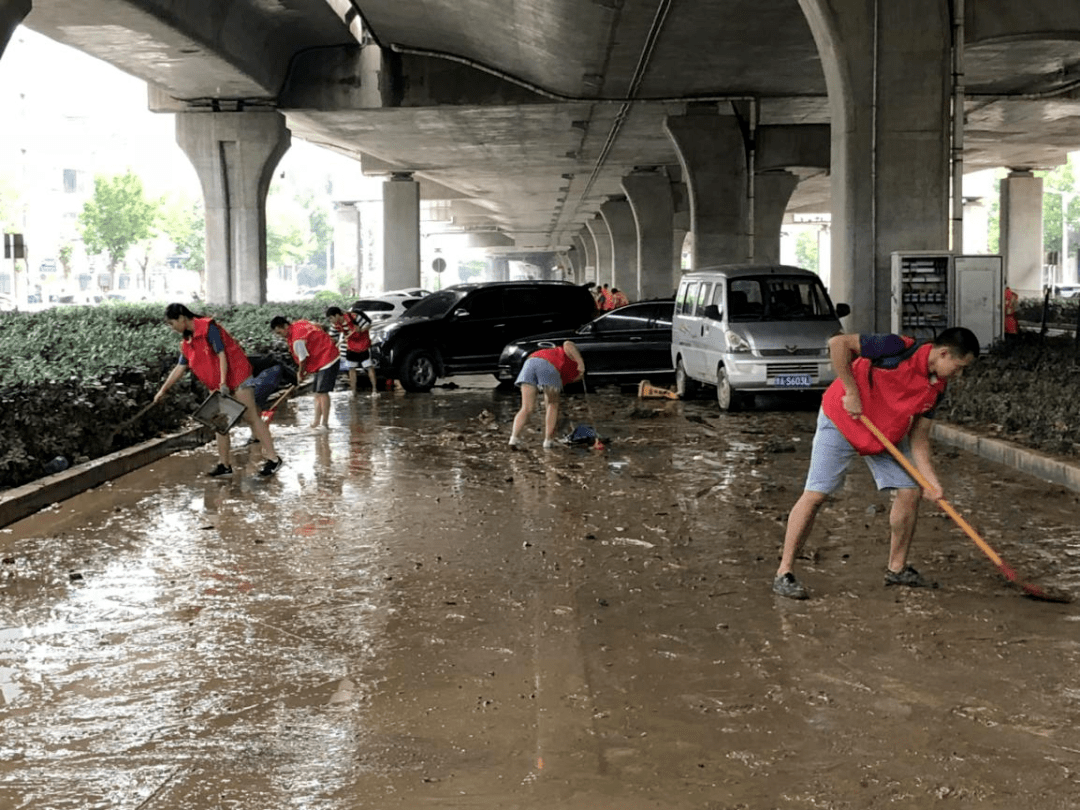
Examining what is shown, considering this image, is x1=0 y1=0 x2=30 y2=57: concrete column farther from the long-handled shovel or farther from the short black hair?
the short black hair

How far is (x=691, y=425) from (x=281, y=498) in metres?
6.75

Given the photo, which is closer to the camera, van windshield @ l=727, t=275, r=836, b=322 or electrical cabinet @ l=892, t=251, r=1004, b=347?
van windshield @ l=727, t=275, r=836, b=322

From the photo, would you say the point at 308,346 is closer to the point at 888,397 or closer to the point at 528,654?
the point at 888,397

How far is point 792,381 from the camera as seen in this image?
17672 mm

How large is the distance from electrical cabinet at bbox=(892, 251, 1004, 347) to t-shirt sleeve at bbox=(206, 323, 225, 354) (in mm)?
10968

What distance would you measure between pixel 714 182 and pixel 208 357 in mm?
24416

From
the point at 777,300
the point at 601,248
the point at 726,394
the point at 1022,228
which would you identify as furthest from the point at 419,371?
the point at 601,248

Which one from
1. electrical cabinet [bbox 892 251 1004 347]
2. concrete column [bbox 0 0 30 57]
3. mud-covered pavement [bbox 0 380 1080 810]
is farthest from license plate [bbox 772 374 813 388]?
concrete column [bbox 0 0 30 57]

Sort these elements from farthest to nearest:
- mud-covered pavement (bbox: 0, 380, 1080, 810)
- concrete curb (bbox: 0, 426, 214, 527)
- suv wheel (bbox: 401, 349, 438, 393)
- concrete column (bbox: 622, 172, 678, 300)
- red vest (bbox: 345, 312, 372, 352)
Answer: concrete column (bbox: 622, 172, 678, 300) < suv wheel (bbox: 401, 349, 438, 393) < red vest (bbox: 345, 312, 372, 352) < concrete curb (bbox: 0, 426, 214, 527) < mud-covered pavement (bbox: 0, 380, 1080, 810)

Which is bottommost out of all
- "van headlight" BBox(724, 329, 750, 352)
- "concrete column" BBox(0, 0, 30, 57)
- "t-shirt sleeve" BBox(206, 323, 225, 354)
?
"van headlight" BBox(724, 329, 750, 352)

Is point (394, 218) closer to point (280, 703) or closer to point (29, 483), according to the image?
point (29, 483)

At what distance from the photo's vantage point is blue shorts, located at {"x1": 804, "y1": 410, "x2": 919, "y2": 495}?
286 inches

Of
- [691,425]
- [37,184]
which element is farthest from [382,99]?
[37,184]

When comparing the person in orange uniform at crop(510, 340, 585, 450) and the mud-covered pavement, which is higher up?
the person in orange uniform at crop(510, 340, 585, 450)
